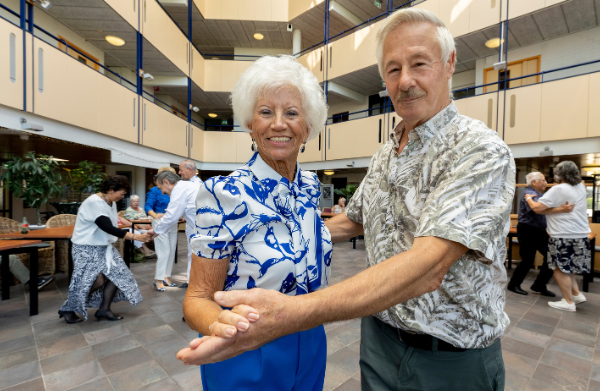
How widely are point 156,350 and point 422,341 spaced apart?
2704 mm

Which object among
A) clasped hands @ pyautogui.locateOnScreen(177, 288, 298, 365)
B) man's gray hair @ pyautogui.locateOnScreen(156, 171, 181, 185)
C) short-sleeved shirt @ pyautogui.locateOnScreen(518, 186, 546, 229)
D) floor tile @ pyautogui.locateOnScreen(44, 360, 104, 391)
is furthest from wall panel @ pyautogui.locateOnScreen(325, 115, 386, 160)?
clasped hands @ pyautogui.locateOnScreen(177, 288, 298, 365)

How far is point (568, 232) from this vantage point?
155 inches

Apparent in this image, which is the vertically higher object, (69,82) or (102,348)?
(69,82)

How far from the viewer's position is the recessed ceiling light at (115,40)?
28.8 feet

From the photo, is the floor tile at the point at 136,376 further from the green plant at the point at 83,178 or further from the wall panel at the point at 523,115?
the wall panel at the point at 523,115

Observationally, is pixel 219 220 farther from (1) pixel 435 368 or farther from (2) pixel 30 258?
(2) pixel 30 258

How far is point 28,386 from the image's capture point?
2.23 m

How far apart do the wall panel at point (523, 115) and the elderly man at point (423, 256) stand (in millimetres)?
8337

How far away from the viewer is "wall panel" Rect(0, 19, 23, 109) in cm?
468

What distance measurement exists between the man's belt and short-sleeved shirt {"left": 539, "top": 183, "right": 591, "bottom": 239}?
4072 mm

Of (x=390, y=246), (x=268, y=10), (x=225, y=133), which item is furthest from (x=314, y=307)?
(x=268, y=10)

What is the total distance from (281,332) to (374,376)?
29.3 inches

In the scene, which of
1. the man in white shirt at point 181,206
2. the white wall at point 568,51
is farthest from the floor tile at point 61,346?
the white wall at point 568,51

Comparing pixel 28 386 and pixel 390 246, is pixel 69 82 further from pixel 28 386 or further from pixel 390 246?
pixel 390 246
